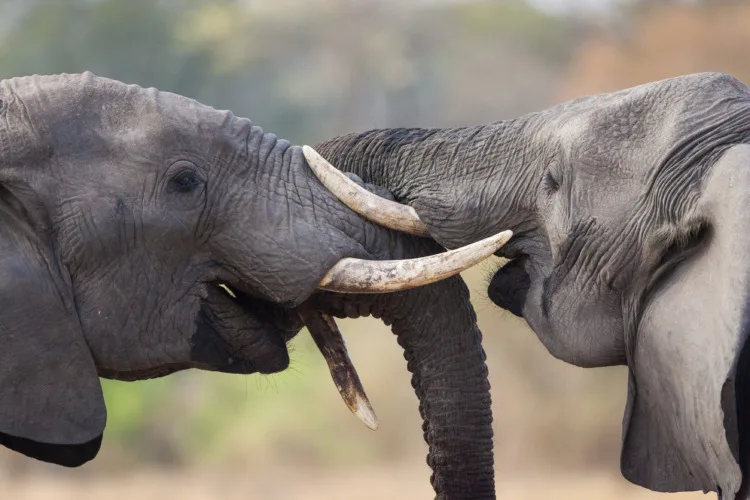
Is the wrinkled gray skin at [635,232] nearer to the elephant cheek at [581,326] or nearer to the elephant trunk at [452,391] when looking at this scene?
the elephant cheek at [581,326]

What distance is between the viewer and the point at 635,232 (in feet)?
10.8

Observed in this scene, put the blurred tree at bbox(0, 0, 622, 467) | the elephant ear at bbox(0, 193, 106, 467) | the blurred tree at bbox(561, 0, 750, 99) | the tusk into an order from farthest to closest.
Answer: the blurred tree at bbox(561, 0, 750, 99)
the blurred tree at bbox(0, 0, 622, 467)
the tusk
the elephant ear at bbox(0, 193, 106, 467)

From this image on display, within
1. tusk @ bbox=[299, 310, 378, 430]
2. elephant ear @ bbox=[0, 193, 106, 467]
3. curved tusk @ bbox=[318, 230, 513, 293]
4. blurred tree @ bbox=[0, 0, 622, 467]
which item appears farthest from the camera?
blurred tree @ bbox=[0, 0, 622, 467]

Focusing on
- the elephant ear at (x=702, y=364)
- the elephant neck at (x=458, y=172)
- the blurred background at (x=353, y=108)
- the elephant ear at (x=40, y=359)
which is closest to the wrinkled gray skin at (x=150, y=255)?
the elephant ear at (x=40, y=359)

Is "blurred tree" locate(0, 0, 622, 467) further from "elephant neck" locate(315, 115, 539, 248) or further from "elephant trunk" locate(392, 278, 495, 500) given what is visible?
"elephant neck" locate(315, 115, 539, 248)

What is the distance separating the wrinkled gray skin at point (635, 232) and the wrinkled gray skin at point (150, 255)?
244 mm

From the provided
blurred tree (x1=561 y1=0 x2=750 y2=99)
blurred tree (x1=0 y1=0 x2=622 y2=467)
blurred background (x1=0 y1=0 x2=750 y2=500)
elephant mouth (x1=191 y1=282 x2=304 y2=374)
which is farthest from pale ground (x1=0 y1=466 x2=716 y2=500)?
elephant mouth (x1=191 y1=282 x2=304 y2=374)

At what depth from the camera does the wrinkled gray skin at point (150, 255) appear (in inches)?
133

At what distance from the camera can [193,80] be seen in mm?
16094

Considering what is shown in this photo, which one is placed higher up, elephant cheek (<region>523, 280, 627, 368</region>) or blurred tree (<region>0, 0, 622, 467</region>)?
elephant cheek (<region>523, 280, 627, 368</region>)

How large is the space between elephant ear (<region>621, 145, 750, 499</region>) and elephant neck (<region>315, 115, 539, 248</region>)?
1.60 ft

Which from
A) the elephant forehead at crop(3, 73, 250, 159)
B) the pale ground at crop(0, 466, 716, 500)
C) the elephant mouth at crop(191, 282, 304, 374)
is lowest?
the pale ground at crop(0, 466, 716, 500)

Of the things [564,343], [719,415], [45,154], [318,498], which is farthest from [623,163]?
[318,498]

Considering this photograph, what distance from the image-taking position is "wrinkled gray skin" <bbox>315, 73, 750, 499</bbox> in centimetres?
293
